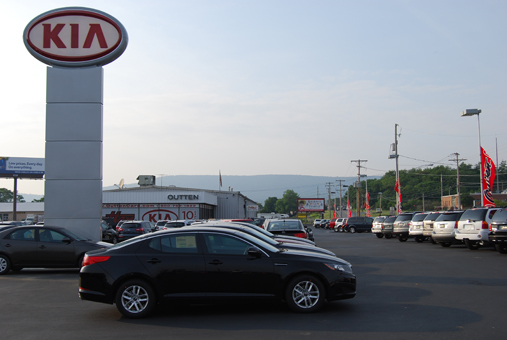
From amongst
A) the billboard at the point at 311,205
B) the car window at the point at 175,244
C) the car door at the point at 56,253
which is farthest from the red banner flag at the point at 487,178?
the billboard at the point at 311,205

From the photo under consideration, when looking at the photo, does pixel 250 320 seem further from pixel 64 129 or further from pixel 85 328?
pixel 64 129

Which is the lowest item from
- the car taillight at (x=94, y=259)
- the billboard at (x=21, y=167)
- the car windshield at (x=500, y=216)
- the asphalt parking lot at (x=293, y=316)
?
the asphalt parking lot at (x=293, y=316)

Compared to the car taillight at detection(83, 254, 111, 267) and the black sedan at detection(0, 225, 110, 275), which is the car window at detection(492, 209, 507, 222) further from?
the car taillight at detection(83, 254, 111, 267)

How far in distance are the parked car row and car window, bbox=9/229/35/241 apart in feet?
52.7

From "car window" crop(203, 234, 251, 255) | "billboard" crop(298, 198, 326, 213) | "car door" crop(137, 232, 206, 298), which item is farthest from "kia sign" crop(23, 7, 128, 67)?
"billboard" crop(298, 198, 326, 213)

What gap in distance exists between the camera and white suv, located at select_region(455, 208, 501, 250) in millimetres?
19594

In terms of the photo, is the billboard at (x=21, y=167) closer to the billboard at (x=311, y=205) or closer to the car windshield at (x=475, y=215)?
the billboard at (x=311, y=205)

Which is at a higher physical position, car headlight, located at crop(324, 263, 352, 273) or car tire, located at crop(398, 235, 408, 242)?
car headlight, located at crop(324, 263, 352, 273)

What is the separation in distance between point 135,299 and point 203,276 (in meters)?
1.20

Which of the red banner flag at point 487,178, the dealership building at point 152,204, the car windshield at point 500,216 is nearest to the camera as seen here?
the car windshield at point 500,216

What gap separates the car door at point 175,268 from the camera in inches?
318

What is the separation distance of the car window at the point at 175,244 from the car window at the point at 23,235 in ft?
25.9

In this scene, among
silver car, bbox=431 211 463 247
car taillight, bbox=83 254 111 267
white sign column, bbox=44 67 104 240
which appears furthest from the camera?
silver car, bbox=431 211 463 247

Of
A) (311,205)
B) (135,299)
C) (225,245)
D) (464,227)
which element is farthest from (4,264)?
(311,205)
